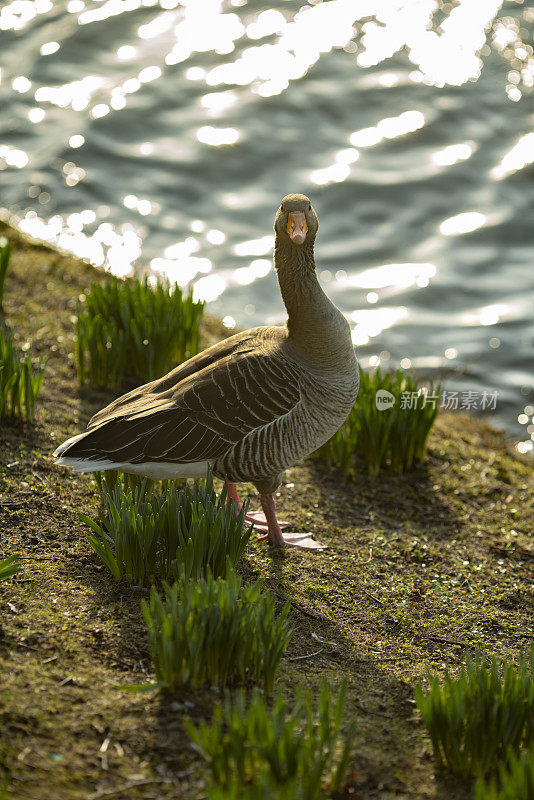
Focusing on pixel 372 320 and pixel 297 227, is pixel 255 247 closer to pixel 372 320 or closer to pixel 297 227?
pixel 372 320

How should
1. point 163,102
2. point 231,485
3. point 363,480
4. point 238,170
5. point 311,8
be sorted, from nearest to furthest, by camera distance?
point 231,485, point 363,480, point 238,170, point 163,102, point 311,8

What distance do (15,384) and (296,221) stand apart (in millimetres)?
1857

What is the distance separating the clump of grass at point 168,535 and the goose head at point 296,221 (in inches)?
52.4

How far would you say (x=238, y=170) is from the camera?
35.3 feet

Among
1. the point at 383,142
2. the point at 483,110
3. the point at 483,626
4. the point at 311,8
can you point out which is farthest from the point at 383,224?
the point at 483,626

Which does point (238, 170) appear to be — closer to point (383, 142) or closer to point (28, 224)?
point (383, 142)

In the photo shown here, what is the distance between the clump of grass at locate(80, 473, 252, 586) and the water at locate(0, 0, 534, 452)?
469 cm

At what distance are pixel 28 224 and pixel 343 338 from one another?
6.31 m

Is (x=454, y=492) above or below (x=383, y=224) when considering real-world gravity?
below

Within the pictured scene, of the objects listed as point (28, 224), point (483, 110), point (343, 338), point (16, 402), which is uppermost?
point (483, 110)

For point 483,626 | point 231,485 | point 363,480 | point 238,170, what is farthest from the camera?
point 238,170

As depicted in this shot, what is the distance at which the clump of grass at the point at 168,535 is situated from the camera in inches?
141

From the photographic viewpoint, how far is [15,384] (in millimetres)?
4875

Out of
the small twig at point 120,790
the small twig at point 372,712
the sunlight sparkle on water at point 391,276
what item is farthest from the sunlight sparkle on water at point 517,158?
the small twig at point 120,790
